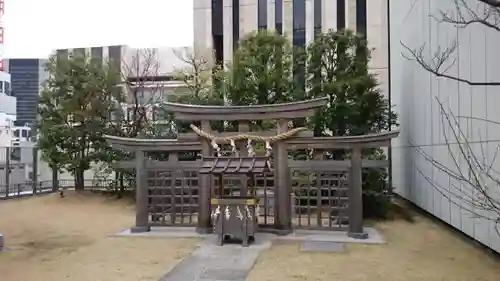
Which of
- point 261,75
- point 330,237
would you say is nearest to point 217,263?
point 330,237

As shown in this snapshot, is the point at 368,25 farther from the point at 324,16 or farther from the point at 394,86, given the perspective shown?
the point at 394,86

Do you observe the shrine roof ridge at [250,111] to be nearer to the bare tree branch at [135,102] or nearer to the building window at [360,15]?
the bare tree branch at [135,102]

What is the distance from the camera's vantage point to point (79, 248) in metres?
8.52

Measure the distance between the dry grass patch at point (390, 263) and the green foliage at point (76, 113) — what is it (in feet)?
36.6

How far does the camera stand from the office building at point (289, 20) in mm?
20484

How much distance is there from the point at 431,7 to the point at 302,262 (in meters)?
7.62

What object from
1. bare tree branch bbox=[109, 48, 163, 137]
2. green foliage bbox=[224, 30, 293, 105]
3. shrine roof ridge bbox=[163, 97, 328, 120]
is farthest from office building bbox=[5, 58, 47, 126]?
shrine roof ridge bbox=[163, 97, 328, 120]

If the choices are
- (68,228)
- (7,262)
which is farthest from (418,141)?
(7,262)

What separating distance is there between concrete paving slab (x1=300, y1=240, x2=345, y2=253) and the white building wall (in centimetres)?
252

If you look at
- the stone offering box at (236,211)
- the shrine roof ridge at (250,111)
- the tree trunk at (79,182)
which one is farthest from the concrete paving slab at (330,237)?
the tree trunk at (79,182)

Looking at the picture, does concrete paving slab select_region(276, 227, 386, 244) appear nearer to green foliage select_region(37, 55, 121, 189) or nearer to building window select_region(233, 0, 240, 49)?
green foliage select_region(37, 55, 121, 189)

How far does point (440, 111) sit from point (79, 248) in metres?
8.48

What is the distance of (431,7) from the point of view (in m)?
11.1

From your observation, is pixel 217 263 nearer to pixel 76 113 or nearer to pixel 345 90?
pixel 345 90
